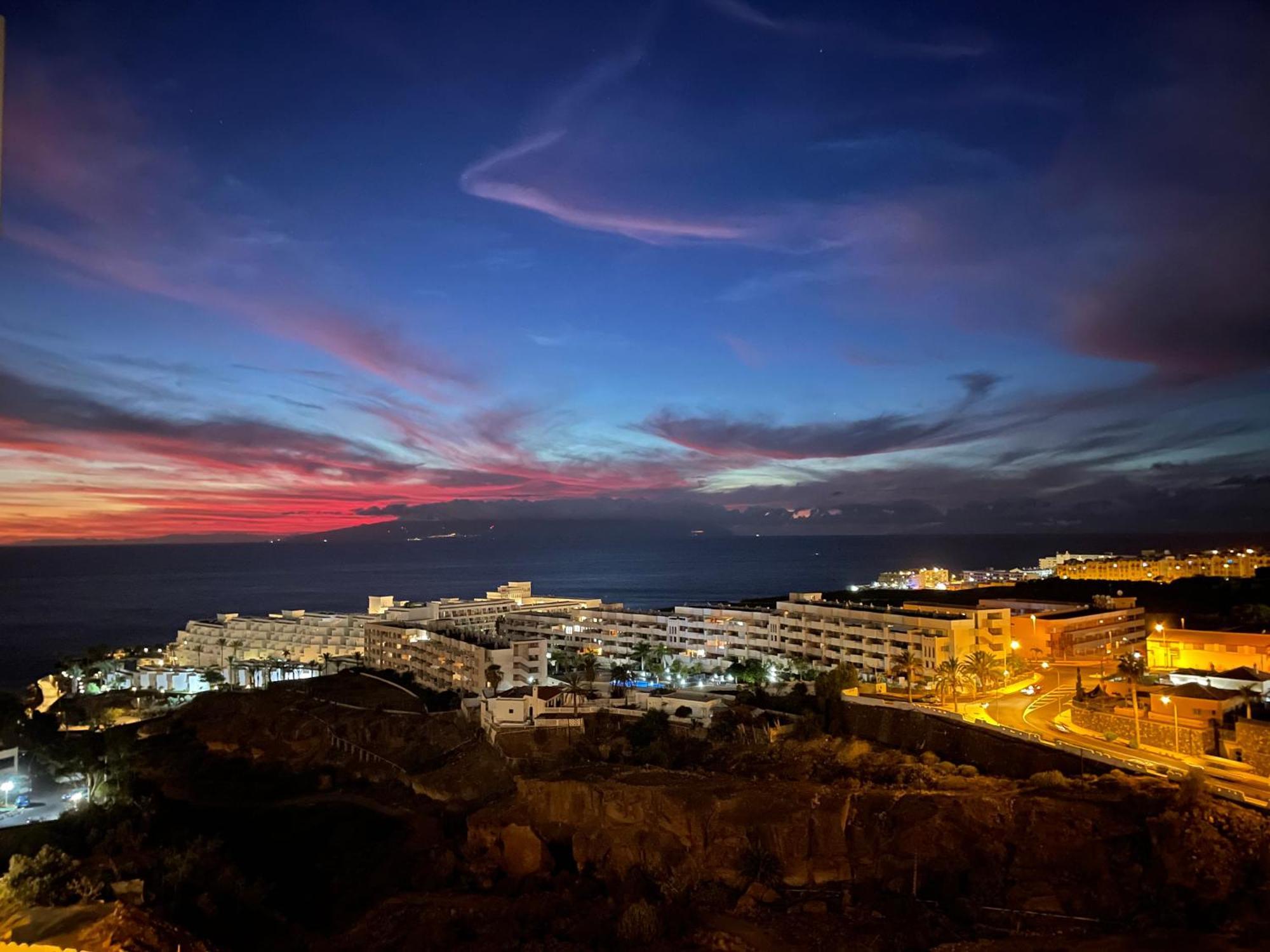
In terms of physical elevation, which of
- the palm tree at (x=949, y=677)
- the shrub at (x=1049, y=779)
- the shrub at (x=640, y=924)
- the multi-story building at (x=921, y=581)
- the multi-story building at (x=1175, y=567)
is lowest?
the shrub at (x=640, y=924)

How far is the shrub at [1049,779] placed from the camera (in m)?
25.4

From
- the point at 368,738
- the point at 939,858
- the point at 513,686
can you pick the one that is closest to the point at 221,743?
the point at 368,738

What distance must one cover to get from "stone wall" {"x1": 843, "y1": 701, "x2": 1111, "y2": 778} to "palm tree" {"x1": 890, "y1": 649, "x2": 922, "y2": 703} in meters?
8.24

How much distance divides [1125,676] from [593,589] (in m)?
120

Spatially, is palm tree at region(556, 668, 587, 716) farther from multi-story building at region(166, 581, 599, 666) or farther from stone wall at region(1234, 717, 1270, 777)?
stone wall at region(1234, 717, 1270, 777)

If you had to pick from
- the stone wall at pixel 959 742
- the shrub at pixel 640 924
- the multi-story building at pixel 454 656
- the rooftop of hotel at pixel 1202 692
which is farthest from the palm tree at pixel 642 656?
the rooftop of hotel at pixel 1202 692

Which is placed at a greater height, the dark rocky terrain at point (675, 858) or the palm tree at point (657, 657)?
the palm tree at point (657, 657)

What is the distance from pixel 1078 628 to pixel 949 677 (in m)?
15.0

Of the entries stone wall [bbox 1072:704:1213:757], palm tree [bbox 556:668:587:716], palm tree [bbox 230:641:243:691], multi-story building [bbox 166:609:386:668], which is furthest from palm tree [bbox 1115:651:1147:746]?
palm tree [bbox 230:641:243:691]

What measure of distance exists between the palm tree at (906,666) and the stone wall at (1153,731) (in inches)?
472

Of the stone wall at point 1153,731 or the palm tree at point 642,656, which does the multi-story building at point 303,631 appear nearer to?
the palm tree at point 642,656

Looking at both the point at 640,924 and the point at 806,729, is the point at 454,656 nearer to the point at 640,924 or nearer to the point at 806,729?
the point at 806,729

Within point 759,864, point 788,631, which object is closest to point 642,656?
point 788,631

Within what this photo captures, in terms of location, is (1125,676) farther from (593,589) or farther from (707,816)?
(593,589)
